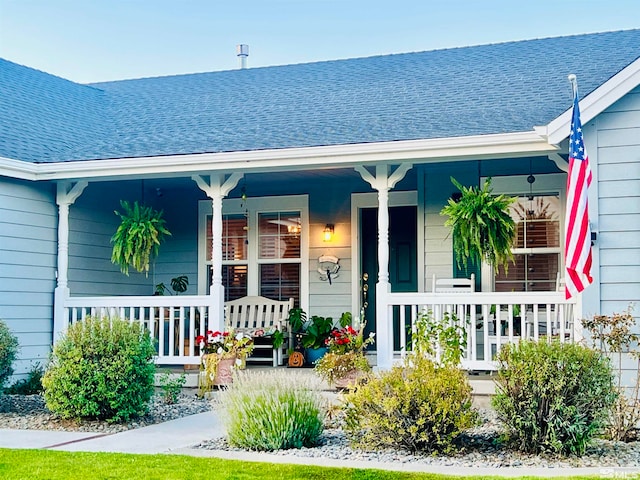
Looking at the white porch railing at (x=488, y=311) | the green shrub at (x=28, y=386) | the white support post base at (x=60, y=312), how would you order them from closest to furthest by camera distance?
the white porch railing at (x=488, y=311) < the green shrub at (x=28, y=386) < the white support post base at (x=60, y=312)

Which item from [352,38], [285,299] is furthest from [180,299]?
[352,38]

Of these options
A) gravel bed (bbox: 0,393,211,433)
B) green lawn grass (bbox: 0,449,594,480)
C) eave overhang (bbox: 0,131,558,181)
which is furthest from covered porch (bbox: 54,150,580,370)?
green lawn grass (bbox: 0,449,594,480)

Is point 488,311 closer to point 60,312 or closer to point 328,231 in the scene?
point 328,231

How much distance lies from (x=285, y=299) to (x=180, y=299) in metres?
2.19

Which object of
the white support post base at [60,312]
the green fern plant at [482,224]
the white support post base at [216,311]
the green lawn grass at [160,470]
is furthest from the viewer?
A: the white support post base at [60,312]

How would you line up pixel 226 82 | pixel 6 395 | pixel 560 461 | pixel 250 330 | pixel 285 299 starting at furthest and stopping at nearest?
pixel 226 82
pixel 285 299
pixel 250 330
pixel 6 395
pixel 560 461

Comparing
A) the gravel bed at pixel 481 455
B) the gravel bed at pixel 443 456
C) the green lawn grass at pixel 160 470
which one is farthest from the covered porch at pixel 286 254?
the green lawn grass at pixel 160 470

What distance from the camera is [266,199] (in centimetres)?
1215

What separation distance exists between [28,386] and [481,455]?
5943 mm

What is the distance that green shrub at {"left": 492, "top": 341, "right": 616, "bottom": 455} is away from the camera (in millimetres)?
6094

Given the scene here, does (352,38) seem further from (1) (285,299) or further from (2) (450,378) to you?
(2) (450,378)

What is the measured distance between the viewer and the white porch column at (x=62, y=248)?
10500 millimetres

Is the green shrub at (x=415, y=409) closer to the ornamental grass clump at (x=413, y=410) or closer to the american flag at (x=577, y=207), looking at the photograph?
the ornamental grass clump at (x=413, y=410)

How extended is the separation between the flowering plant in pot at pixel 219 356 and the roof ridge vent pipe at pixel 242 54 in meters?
7.36
